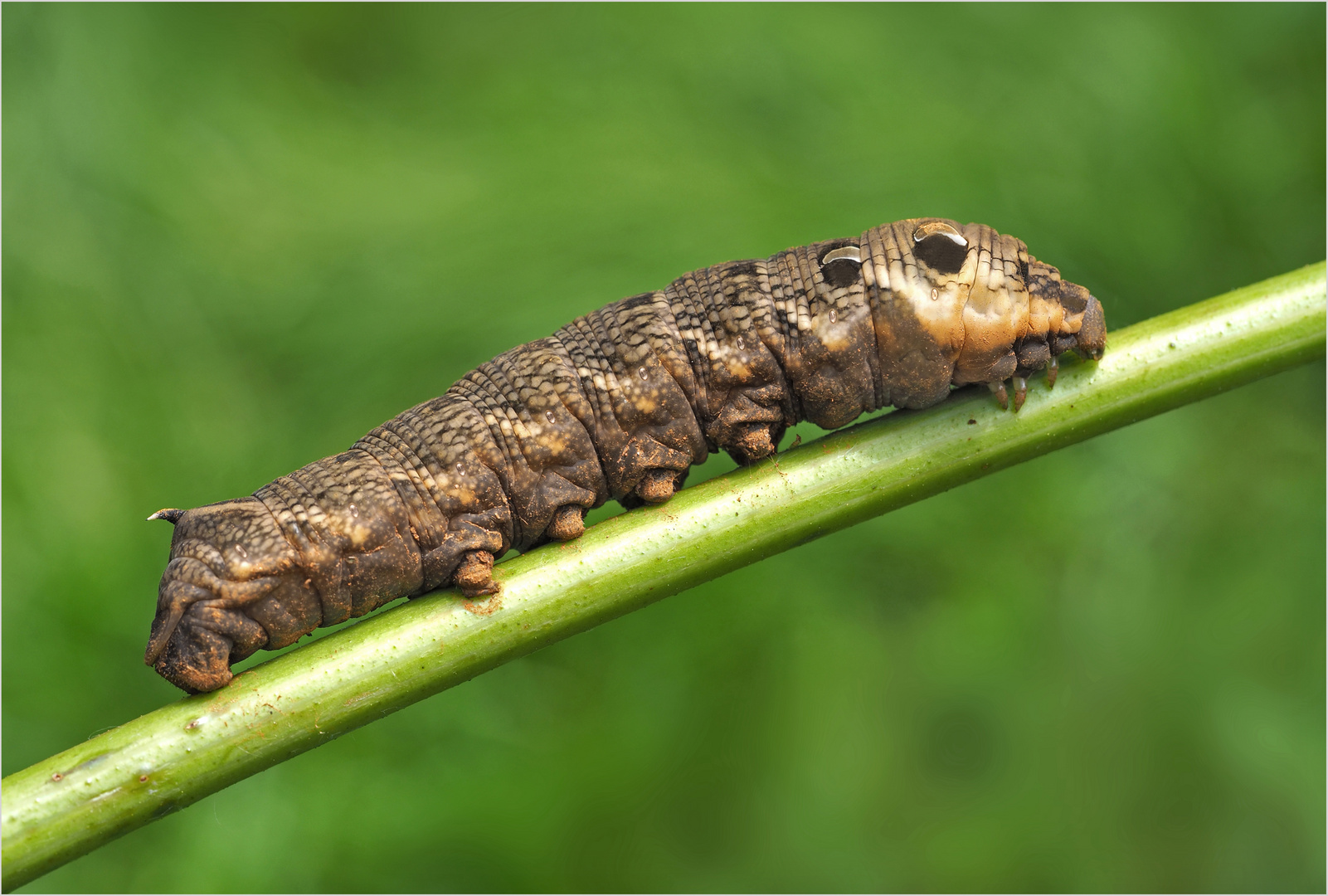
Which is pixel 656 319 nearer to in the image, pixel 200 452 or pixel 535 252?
pixel 535 252

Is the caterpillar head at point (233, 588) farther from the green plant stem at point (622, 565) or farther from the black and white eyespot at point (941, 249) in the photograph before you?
the black and white eyespot at point (941, 249)

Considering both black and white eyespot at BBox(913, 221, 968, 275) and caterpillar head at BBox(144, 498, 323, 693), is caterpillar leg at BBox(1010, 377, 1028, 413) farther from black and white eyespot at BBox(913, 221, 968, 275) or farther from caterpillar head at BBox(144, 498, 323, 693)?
caterpillar head at BBox(144, 498, 323, 693)

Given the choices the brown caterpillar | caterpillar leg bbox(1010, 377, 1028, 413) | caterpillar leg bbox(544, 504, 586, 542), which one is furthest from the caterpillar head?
caterpillar leg bbox(1010, 377, 1028, 413)

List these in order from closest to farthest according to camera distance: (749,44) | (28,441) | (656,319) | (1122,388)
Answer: (1122,388), (656,319), (28,441), (749,44)

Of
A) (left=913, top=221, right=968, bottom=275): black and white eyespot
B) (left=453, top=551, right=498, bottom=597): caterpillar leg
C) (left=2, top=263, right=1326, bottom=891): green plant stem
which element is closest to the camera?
(left=2, top=263, right=1326, bottom=891): green plant stem

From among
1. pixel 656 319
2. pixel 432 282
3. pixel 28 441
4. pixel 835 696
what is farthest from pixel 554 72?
pixel 835 696
